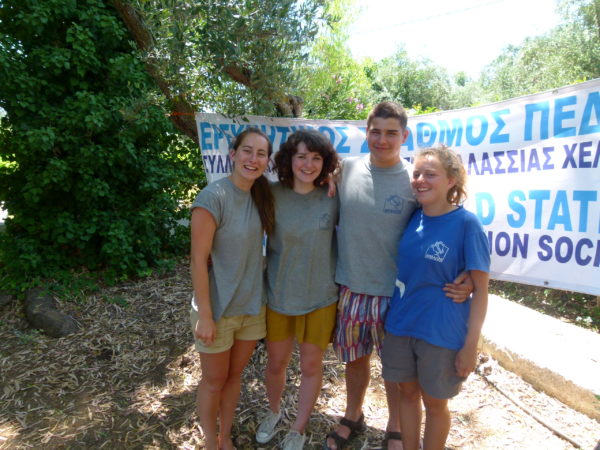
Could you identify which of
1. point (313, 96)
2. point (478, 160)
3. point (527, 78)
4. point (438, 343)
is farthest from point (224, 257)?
point (527, 78)

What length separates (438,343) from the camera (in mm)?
1890

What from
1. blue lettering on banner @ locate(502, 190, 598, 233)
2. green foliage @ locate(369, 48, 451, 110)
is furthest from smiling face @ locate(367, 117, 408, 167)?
green foliage @ locate(369, 48, 451, 110)

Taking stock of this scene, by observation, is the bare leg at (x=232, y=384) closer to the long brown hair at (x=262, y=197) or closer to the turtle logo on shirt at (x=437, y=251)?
the long brown hair at (x=262, y=197)

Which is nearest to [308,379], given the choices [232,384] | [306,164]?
[232,384]

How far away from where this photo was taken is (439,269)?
1896 millimetres

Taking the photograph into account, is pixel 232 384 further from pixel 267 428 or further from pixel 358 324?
pixel 358 324

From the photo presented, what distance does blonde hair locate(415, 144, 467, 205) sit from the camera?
1.94 meters

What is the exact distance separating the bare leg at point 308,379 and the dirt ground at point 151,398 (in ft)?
0.80

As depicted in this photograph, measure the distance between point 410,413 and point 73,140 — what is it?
3.79 m

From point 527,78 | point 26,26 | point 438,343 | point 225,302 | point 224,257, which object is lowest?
point 438,343

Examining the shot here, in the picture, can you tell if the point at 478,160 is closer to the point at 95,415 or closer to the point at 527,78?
the point at 95,415

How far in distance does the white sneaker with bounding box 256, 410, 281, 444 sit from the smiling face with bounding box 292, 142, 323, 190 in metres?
1.54

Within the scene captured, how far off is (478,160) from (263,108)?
1800 millimetres

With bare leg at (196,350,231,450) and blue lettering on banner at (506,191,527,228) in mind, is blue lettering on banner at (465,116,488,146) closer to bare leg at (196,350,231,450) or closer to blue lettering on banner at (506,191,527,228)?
blue lettering on banner at (506,191,527,228)
